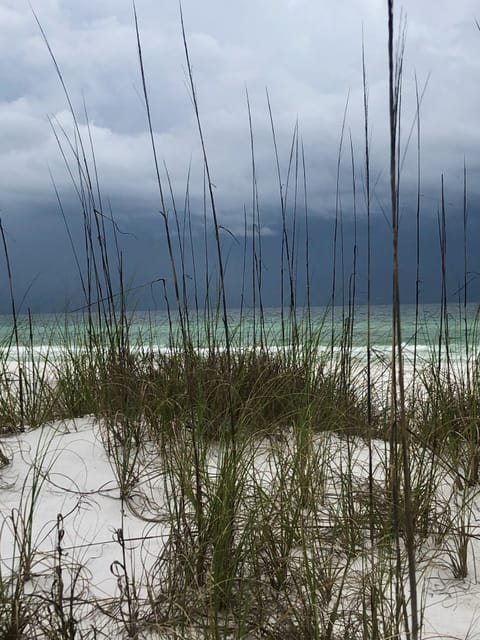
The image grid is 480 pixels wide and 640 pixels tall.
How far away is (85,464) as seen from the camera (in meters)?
1.97

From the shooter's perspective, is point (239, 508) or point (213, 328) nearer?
point (239, 508)

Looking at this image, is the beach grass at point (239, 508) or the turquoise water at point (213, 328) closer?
the beach grass at point (239, 508)

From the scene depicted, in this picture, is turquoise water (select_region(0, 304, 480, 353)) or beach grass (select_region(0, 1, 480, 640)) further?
turquoise water (select_region(0, 304, 480, 353))

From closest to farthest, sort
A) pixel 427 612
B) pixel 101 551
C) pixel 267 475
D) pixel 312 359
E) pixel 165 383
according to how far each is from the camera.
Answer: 1. pixel 427 612
2. pixel 101 551
3. pixel 267 475
4. pixel 165 383
5. pixel 312 359

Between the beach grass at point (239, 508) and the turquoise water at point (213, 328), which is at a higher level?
the turquoise water at point (213, 328)

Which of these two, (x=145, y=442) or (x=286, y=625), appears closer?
(x=286, y=625)

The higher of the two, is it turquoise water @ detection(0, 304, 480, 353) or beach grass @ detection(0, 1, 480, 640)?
turquoise water @ detection(0, 304, 480, 353)

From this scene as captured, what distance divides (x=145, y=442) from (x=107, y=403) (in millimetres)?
332

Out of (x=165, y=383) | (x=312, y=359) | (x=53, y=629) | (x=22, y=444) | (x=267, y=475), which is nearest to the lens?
(x=53, y=629)

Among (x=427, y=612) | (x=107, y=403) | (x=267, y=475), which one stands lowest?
(x=427, y=612)

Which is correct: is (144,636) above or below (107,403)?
below

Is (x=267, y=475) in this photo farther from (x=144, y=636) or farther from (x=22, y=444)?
(x=22, y=444)

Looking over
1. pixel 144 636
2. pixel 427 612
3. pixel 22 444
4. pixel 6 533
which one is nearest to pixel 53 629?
pixel 144 636

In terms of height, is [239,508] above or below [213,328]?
below
